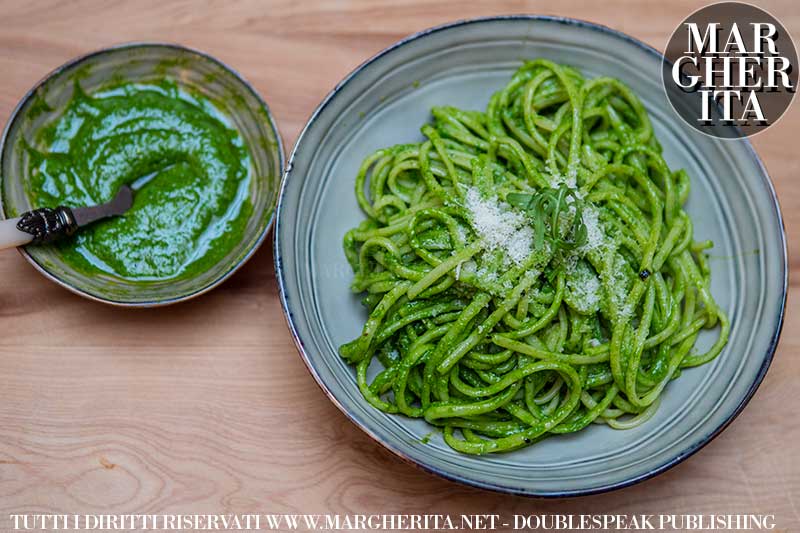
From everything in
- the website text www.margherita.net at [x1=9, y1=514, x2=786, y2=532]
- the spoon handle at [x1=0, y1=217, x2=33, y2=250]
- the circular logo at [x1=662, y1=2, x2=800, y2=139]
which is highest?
the circular logo at [x1=662, y1=2, x2=800, y2=139]

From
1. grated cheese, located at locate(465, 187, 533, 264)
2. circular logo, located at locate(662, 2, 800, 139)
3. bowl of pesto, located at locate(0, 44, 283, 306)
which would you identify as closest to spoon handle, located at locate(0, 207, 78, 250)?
bowl of pesto, located at locate(0, 44, 283, 306)

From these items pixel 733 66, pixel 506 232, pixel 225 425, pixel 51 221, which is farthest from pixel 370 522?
pixel 733 66

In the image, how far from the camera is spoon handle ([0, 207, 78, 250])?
327 cm

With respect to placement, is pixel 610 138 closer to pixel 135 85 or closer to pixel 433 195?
pixel 433 195

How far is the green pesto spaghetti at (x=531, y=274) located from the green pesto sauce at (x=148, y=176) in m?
0.74

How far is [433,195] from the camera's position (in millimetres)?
3369

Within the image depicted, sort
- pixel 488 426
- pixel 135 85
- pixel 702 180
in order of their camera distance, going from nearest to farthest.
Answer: pixel 488 426 → pixel 702 180 → pixel 135 85

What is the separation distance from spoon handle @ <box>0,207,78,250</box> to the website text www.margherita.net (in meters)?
1.31

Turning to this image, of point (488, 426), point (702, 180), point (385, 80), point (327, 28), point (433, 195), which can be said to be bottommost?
point (488, 426)

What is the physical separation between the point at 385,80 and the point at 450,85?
37 cm

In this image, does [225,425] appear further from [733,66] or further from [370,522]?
[733,66]

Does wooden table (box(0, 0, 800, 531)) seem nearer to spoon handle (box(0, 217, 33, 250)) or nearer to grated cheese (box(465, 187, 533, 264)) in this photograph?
spoon handle (box(0, 217, 33, 250))

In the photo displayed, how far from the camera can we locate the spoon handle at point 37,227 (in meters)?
3.27

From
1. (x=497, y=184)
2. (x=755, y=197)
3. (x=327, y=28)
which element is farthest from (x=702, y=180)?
(x=327, y=28)
